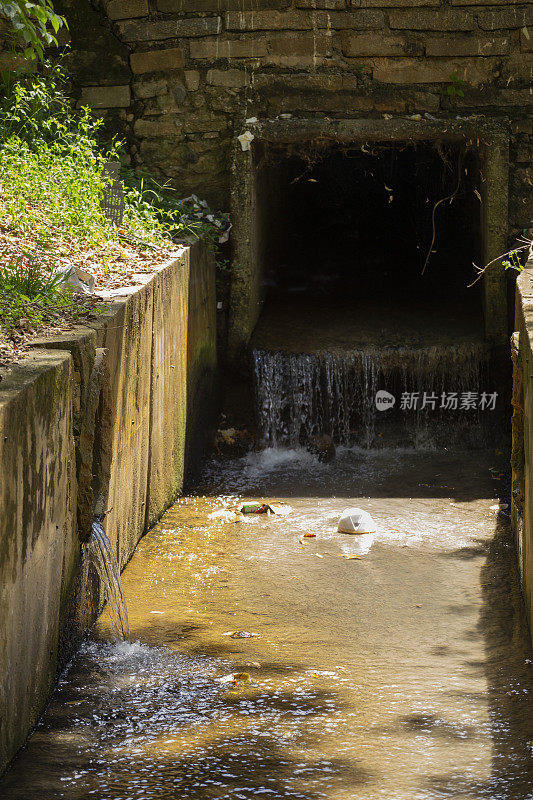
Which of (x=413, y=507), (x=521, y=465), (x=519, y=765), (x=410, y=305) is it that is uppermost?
(x=410, y=305)

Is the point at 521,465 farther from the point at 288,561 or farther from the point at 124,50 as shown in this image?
the point at 124,50

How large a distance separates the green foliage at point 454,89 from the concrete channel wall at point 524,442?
8.72 feet

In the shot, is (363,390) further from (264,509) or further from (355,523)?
(355,523)

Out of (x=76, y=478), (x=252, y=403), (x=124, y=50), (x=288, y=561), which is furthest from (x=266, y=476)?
(x=124, y=50)

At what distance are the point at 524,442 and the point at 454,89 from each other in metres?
4.05

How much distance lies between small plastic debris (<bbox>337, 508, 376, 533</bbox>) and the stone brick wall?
3275mm

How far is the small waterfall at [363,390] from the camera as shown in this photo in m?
7.78

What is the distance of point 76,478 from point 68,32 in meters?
5.21

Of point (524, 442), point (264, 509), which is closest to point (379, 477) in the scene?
point (264, 509)

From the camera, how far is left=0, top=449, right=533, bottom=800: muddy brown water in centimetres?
317

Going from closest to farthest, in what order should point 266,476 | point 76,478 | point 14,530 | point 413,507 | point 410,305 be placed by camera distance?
point 14,530 < point 76,478 < point 413,507 < point 266,476 < point 410,305

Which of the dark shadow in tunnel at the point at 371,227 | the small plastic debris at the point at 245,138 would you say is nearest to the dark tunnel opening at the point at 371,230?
the dark shadow in tunnel at the point at 371,227

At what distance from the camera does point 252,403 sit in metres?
8.02

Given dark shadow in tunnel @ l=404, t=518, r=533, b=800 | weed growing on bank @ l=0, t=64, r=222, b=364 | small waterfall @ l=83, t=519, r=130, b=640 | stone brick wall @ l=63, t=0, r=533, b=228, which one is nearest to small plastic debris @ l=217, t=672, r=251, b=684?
small waterfall @ l=83, t=519, r=130, b=640
